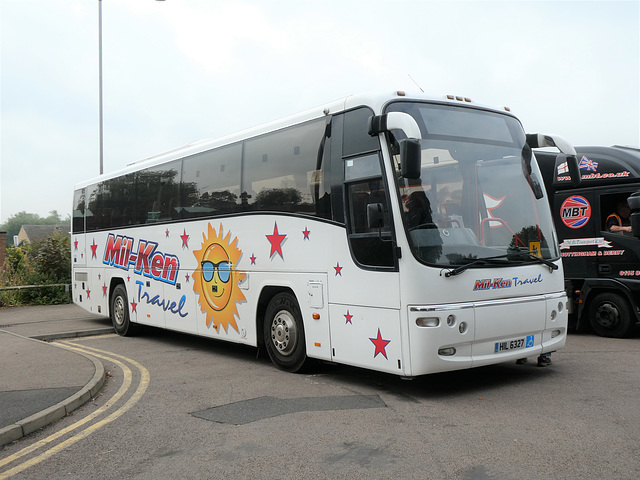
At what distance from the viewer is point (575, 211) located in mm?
11898

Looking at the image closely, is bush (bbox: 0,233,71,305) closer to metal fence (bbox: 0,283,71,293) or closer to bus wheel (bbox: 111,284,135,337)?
metal fence (bbox: 0,283,71,293)

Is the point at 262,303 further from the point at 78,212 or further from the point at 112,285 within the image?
the point at 78,212

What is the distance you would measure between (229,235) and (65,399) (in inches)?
142

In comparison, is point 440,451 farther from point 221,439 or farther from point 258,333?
point 258,333

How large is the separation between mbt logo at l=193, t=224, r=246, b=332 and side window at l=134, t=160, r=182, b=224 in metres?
1.38

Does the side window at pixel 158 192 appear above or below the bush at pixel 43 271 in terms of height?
above

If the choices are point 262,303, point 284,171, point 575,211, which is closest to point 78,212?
point 262,303

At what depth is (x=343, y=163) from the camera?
26.3ft

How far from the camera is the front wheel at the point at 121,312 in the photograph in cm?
1378

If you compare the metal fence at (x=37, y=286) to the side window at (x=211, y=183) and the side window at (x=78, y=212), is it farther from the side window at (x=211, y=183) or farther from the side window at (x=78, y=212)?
the side window at (x=211, y=183)

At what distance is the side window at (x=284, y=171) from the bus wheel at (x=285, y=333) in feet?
4.22

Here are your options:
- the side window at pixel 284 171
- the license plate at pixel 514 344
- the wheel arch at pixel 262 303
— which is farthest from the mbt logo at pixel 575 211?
the wheel arch at pixel 262 303

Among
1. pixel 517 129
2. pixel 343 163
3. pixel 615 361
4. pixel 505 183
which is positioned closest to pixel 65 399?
pixel 343 163

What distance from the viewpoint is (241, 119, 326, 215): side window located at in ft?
28.0
